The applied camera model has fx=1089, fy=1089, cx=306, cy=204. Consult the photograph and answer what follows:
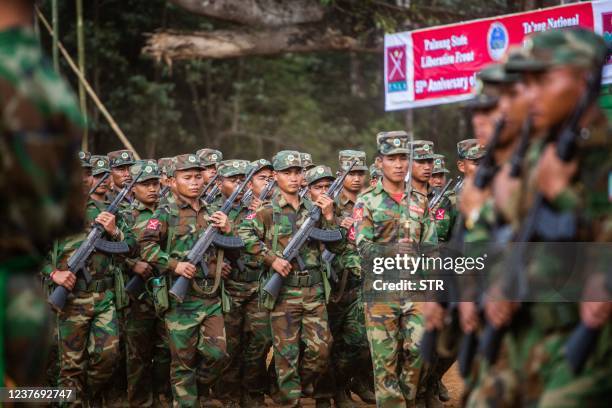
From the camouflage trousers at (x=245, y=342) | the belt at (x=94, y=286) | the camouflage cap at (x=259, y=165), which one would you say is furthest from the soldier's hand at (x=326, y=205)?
the belt at (x=94, y=286)

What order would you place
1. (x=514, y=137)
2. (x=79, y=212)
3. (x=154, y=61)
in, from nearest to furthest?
(x=79, y=212) → (x=514, y=137) → (x=154, y=61)

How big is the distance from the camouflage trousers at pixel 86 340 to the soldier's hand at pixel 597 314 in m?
6.37

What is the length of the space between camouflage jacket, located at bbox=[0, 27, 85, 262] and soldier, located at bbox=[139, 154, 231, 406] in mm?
5737

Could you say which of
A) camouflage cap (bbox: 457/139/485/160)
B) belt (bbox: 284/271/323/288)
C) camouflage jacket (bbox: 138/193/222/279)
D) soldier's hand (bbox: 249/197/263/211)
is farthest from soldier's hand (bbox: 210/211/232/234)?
camouflage cap (bbox: 457/139/485/160)

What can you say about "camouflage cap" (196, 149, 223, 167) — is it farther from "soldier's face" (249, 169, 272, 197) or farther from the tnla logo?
the tnla logo

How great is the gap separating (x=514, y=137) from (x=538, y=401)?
3.86 feet

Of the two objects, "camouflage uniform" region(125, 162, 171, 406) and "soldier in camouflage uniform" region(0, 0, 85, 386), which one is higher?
"soldier in camouflage uniform" region(0, 0, 85, 386)

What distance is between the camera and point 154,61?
25000 mm

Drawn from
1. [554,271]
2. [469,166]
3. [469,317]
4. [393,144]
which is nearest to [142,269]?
[393,144]

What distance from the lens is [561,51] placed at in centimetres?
427

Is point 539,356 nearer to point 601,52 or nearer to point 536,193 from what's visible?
point 536,193

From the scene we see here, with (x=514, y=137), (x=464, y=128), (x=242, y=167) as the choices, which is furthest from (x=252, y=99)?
(x=514, y=137)

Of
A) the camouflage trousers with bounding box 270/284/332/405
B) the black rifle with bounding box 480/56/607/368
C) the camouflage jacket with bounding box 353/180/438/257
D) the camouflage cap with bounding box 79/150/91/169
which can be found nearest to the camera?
the black rifle with bounding box 480/56/607/368

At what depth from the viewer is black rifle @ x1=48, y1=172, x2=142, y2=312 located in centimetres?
942
